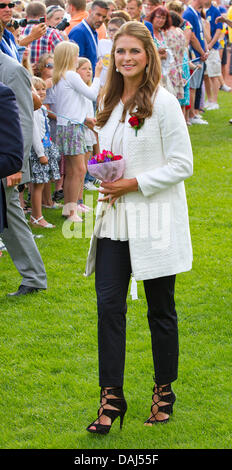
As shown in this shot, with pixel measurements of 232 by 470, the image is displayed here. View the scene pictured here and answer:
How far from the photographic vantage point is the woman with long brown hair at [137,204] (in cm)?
361

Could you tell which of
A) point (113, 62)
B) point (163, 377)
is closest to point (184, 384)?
point (163, 377)

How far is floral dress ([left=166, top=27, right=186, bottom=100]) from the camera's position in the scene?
40.5ft

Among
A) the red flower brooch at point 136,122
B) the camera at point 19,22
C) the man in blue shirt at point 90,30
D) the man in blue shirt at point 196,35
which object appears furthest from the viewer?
the man in blue shirt at point 196,35

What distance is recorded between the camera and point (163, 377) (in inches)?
155

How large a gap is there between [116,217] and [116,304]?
46 cm

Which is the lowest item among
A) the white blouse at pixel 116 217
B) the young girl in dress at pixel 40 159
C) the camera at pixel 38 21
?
the young girl in dress at pixel 40 159

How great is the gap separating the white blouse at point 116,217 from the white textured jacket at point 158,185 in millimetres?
31

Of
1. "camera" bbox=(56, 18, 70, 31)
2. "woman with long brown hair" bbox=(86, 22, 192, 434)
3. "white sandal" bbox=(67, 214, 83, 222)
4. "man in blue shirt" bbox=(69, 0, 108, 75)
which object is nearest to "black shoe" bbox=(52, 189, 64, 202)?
"white sandal" bbox=(67, 214, 83, 222)

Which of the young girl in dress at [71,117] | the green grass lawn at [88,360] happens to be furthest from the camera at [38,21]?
the green grass lawn at [88,360]

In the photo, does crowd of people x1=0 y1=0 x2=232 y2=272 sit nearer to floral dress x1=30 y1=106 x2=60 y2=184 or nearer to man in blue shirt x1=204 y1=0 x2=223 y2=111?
floral dress x1=30 y1=106 x2=60 y2=184

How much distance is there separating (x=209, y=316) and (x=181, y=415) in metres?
1.52

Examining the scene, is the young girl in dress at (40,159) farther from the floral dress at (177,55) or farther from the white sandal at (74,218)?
the floral dress at (177,55)

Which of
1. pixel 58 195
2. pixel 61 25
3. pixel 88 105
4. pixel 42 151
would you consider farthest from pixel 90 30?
pixel 42 151
